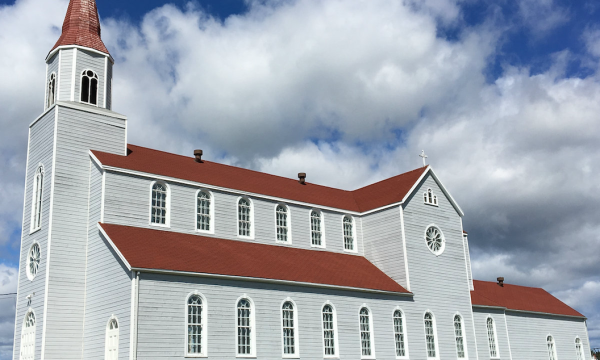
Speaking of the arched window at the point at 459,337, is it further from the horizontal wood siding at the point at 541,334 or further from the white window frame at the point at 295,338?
the white window frame at the point at 295,338

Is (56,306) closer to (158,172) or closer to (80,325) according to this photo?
(80,325)

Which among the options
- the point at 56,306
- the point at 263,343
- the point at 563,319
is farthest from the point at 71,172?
the point at 563,319

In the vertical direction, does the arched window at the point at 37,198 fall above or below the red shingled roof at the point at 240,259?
above

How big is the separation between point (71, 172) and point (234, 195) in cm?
882

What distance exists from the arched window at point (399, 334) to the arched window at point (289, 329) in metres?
7.40

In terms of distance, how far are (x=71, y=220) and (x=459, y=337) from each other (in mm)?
24142

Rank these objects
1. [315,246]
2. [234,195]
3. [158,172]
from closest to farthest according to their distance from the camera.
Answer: [158,172] → [234,195] → [315,246]

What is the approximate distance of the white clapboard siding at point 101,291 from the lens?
2547 centimetres

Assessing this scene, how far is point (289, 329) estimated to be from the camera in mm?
30141

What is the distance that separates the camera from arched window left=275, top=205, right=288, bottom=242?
120 ft

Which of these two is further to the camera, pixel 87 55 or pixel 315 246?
pixel 315 246

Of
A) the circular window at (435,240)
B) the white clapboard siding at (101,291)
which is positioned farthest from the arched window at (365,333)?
the white clapboard siding at (101,291)

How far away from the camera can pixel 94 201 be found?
99.1 ft

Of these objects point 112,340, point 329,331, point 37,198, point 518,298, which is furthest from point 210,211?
point 518,298
